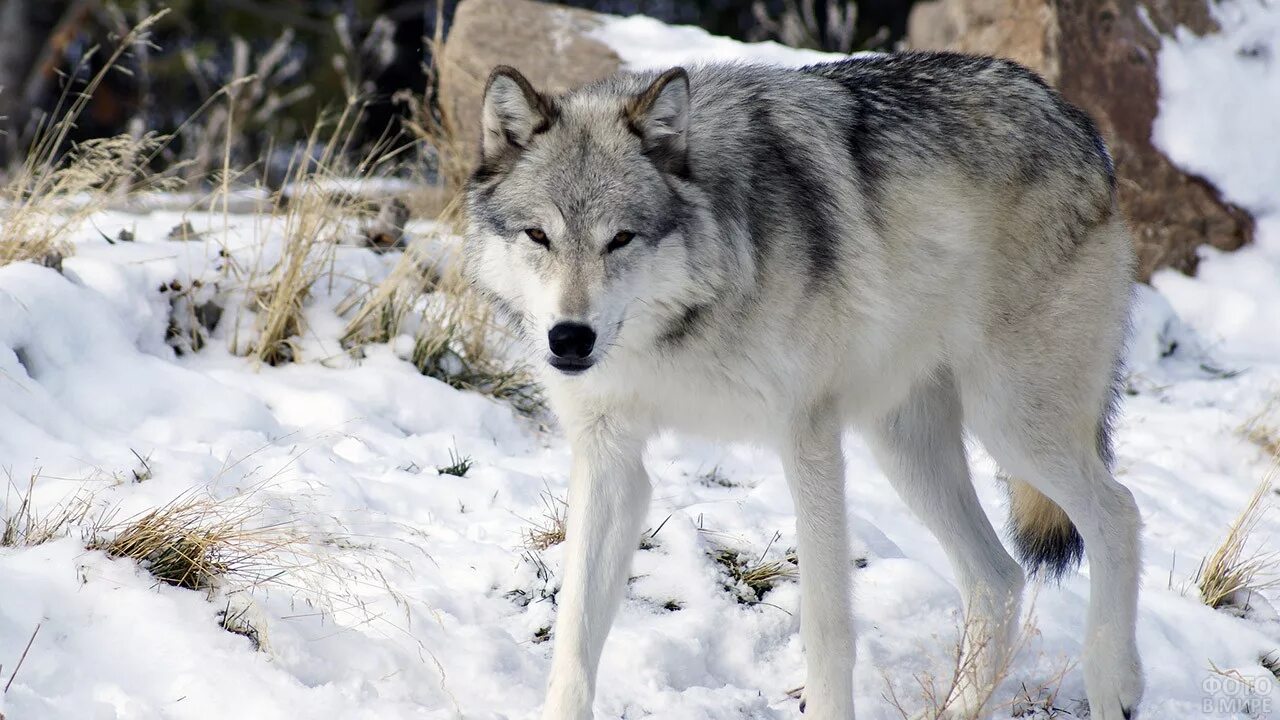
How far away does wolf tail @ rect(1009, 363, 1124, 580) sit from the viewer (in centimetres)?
392

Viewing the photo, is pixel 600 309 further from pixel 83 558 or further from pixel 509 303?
pixel 83 558

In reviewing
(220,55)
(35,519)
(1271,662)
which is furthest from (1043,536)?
(220,55)

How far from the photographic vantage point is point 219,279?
5.21m

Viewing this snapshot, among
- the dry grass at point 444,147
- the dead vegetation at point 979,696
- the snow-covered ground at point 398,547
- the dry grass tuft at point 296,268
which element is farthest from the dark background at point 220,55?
the dead vegetation at point 979,696

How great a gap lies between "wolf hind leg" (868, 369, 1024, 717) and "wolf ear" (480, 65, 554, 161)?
4.93 ft

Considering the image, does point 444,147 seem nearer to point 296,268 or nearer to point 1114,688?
point 296,268

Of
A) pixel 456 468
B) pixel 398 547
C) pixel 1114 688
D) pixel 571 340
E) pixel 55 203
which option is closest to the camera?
pixel 571 340

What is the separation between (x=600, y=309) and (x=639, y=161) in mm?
490

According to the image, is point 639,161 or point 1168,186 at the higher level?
point 639,161

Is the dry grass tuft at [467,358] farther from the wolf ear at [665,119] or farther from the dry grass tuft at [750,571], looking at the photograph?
the wolf ear at [665,119]

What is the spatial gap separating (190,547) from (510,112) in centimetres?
146

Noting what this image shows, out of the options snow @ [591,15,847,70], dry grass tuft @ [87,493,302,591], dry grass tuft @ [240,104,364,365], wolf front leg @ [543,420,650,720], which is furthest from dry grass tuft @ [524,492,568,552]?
snow @ [591,15,847,70]

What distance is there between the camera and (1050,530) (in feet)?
12.9

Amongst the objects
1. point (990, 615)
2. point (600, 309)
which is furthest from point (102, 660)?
point (990, 615)
